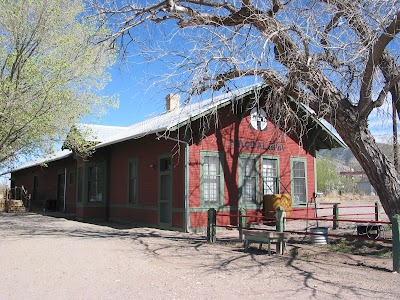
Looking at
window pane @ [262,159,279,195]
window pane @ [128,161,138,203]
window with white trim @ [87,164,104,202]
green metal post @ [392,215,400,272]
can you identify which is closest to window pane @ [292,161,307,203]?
window pane @ [262,159,279,195]

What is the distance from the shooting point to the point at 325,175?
6750cm

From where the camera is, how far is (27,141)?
621 inches

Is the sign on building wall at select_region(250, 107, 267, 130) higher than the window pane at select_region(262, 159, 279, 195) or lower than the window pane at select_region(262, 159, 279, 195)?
higher

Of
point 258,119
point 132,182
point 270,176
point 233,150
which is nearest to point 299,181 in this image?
point 270,176

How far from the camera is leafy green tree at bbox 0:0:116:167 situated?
1440cm

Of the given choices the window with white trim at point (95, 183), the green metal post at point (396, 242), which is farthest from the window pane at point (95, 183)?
the green metal post at point (396, 242)

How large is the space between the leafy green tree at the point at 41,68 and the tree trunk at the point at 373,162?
8909 mm

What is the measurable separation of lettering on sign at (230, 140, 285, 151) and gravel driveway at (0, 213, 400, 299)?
4.87 meters

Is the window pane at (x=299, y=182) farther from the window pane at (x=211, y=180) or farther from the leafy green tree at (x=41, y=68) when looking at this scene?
the leafy green tree at (x=41, y=68)

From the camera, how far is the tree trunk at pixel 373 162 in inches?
346

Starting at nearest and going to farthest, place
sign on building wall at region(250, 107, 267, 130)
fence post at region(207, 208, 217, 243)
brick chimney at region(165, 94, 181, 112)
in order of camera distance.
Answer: brick chimney at region(165, 94, 181, 112) → fence post at region(207, 208, 217, 243) → sign on building wall at region(250, 107, 267, 130)

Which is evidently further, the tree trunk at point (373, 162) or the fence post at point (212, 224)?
the fence post at point (212, 224)

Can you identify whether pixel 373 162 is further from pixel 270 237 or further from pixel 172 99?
Answer: pixel 172 99

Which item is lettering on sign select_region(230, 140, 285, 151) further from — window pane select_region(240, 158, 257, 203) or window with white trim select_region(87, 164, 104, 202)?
window with white trim select_region(87, 164, 104, 202)
